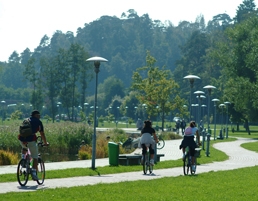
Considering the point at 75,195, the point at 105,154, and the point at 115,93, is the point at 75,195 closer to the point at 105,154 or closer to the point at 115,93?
the point at 105,154

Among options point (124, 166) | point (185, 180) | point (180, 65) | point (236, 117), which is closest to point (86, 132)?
point (124, 166)

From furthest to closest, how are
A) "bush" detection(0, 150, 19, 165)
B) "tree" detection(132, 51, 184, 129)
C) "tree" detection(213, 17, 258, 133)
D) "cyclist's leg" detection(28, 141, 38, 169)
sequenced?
"tree" detection(132, 51, 184, 129) < "tree" detection(213, 17, 258, 133) < "bush" detection(0, 150, 19, 165) < "cyclist's leg" detection(28, 141, 38, 169)

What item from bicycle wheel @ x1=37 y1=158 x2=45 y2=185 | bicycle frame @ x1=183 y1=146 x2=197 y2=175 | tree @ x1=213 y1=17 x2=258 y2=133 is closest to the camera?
A: bicycle wheel @ x1=37 y1=158 x2=45 y2=185

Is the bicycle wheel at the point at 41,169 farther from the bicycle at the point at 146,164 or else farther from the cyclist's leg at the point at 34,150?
the bicycle at the point at 146,164

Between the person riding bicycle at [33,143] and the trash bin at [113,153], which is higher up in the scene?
the person riding bicycle at [33,143]

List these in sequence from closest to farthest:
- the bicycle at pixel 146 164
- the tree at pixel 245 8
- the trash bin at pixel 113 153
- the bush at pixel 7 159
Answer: the bicycle at pixel 146 164 → the trash bin at pixel 113 153 → the bush at pixel 7 159 → the tree at pixel 245 8

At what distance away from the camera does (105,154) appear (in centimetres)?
3316

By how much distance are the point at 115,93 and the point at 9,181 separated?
152216 mm

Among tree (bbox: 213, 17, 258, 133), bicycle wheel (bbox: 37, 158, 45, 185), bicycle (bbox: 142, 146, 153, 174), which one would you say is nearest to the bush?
bicycle (bbox: 142, 146, 153, 174)

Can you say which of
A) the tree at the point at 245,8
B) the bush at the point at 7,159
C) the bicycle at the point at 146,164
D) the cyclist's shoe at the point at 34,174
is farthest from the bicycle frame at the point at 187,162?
the tree at the point at 245,8

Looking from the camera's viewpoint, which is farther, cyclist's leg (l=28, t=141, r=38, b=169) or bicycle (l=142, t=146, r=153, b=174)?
bicycle (l=142, t=146, r=153, b=174)

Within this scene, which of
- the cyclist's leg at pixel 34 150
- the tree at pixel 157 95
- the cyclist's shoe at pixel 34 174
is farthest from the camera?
the tree at pixel 157 95

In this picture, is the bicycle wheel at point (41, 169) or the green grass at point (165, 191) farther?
the bicycle wheel at point (41, 169)

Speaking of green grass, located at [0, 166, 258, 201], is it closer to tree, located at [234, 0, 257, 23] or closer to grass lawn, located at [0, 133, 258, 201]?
grass lawn, located at [0, 133, 258, 201]
